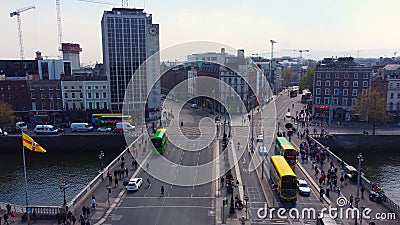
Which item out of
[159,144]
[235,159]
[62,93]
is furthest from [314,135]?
[62,93]

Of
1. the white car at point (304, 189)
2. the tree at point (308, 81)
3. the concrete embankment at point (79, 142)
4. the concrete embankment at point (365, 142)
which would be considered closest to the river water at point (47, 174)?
the concrete embankment at point (79, 142)

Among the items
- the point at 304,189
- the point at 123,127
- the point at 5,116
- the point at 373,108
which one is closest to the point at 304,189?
the point at 304,189

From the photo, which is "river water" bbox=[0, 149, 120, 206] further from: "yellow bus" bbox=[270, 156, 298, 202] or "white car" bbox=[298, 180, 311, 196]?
"white car" bbox=[298, 180, 311, 196]

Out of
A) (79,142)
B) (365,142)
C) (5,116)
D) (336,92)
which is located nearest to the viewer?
(365,142)

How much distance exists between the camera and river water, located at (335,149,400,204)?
129ft

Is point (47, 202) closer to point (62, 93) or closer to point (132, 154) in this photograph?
point (132, 154)

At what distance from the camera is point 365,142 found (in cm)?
5588

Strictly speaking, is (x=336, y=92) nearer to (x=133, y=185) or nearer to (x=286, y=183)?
(x=286, y=183)

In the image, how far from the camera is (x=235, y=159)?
44.1m

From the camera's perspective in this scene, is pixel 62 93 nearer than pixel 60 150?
No

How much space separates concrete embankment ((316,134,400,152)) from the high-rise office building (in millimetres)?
39092

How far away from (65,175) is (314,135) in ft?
126

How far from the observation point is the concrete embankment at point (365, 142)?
5584 centimetres

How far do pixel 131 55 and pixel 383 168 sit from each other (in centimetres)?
5120
